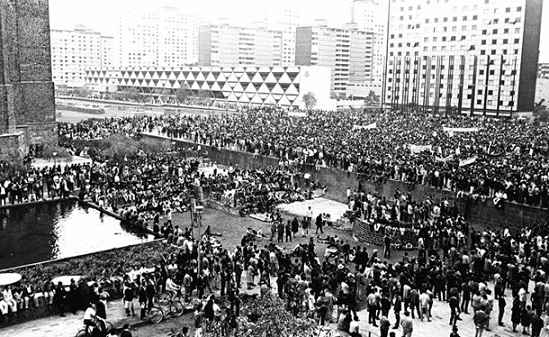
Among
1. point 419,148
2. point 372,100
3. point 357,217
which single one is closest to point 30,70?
point 357,217

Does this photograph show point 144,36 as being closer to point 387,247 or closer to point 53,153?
point 53,153

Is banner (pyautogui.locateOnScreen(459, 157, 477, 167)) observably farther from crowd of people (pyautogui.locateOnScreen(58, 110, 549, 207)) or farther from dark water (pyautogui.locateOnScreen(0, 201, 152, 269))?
dark water (pyautogui.locateOnScreen(0, 201, 152, 269))

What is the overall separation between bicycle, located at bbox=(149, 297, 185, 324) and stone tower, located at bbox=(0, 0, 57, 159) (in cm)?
2609

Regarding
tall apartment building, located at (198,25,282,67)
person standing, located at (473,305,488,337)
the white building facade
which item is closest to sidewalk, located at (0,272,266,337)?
person standing, located at (473,305,488,337)

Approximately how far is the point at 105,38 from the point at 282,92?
123 m

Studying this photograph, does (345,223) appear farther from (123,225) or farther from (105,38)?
(105,38)

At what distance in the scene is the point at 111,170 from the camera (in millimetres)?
34094

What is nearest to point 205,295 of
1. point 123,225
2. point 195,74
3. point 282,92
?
point 123,225

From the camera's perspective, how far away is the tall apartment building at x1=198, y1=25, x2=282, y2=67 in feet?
541

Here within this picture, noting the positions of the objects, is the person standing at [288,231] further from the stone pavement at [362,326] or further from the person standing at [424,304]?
the person standing at [424,304]

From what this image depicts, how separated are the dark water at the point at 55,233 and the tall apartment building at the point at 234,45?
137 m

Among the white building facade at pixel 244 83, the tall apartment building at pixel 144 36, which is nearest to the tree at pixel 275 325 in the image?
the white building facade at pixel 244 83

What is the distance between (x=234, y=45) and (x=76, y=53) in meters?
57.4

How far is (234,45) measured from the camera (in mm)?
166750
